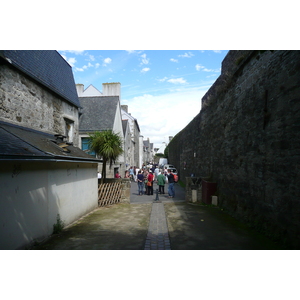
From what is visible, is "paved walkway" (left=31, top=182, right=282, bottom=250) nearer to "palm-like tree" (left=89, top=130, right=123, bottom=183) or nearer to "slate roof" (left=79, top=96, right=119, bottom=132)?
"palm-like tree" (left=89, top=130, right=123, bottom=183)

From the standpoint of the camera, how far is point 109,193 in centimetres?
1105

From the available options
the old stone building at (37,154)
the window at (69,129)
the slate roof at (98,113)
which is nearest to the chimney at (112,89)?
the slate roof at (98,113)

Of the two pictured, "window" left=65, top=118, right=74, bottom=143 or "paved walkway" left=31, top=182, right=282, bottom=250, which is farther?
"window" left=65, top=118, right=74, bottom=143

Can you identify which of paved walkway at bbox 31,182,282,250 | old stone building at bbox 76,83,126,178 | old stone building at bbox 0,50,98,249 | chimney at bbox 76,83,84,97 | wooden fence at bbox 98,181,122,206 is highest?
chimney at bbox 76,83,84,97

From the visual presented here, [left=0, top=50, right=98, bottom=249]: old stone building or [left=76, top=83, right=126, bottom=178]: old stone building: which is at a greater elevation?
[left=76, top=83, right=126, bottom=178]: old stone building

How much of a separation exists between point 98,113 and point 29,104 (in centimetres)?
1100

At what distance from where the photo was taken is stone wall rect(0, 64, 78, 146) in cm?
673

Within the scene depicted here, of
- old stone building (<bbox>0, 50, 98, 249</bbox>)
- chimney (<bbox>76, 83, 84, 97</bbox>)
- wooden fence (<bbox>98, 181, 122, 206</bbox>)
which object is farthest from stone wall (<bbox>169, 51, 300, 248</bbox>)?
chimney (<bbox>76, 83, 84, 97</bbox>)

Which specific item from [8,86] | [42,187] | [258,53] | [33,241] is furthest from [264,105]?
[8,86]

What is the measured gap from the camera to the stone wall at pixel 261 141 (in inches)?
181

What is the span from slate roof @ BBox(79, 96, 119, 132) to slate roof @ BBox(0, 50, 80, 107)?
5.19 m

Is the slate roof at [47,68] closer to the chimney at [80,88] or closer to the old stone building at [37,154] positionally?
the old stone building at [37,154]

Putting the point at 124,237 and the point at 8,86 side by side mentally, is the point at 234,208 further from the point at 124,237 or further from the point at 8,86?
the point at 8,86

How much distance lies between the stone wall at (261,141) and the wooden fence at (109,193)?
4802 millimetres
